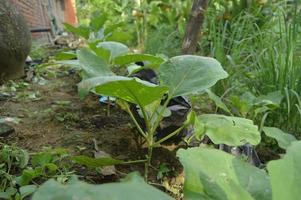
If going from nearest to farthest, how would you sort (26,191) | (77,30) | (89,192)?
(89,192), (26,191), (77,30)

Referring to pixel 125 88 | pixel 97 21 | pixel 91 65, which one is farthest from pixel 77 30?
pixel 125 88

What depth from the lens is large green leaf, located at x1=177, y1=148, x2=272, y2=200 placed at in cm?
65

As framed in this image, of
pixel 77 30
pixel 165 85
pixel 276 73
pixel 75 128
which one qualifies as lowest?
pixel 75 128

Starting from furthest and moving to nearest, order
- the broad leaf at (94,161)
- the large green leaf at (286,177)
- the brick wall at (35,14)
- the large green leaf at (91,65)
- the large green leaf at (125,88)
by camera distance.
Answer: the brick wall at (35,14) → the large green leaf at (91,65) → the broad leaf at (94,161) → the large green leaf at (125,88) → the large green leaf at (286,177)

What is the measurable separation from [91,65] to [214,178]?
666 mm

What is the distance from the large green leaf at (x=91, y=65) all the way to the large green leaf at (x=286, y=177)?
2.27ft

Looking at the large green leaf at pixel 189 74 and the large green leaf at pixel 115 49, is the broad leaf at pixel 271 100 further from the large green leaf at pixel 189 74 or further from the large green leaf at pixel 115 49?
the large green leaf at pixel 115 49

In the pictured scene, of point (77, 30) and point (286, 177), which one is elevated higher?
point (286, 177)

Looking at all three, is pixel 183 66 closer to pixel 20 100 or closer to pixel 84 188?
pixel 84 188

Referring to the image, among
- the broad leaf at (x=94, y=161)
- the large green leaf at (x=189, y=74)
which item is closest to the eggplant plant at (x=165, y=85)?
the large green leaf at (x=189, y=74)

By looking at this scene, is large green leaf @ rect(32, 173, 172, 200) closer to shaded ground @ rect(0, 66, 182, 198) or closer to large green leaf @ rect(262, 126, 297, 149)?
shaded ground @ rect(0, 66, 182, 198)

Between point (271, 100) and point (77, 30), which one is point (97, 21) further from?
point (271, 100)

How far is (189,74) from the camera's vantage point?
1.13 metres

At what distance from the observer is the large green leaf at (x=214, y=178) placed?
25.5 inches
